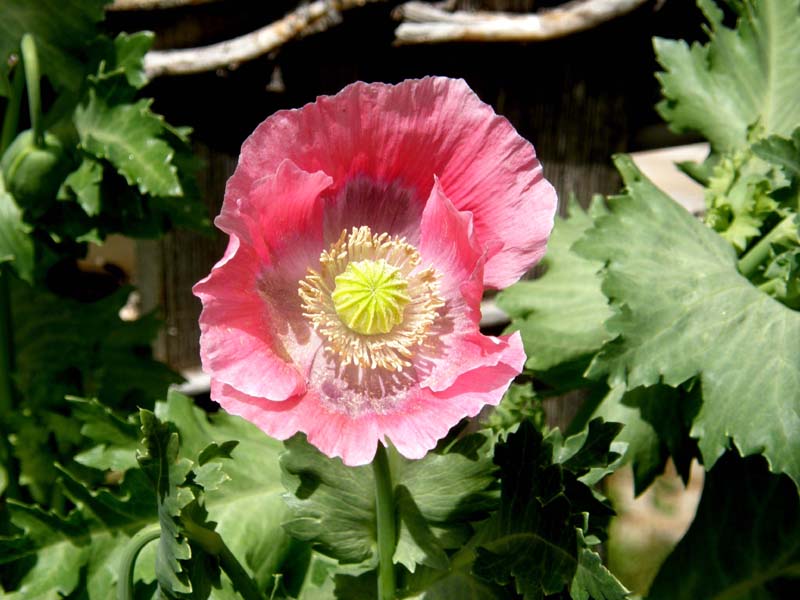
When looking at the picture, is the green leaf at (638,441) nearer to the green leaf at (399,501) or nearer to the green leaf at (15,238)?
the green leaf at (399,501)

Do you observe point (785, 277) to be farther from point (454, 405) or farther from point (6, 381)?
point (6, 381)

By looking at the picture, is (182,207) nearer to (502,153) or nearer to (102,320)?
(102,320)

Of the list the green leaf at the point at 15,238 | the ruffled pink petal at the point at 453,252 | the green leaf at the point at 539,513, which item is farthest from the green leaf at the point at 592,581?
the green leaf at the point at 15,238

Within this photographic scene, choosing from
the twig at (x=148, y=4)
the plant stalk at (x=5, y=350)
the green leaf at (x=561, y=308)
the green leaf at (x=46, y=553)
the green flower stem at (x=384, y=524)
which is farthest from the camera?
the twig at (x=148, y=4)

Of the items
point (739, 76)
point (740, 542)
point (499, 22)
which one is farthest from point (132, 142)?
point (499, 22)

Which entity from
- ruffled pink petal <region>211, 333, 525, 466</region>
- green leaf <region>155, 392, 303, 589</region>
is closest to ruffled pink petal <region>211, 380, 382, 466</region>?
ruffled pink petal <region>211, 333, 525, 466</region>
